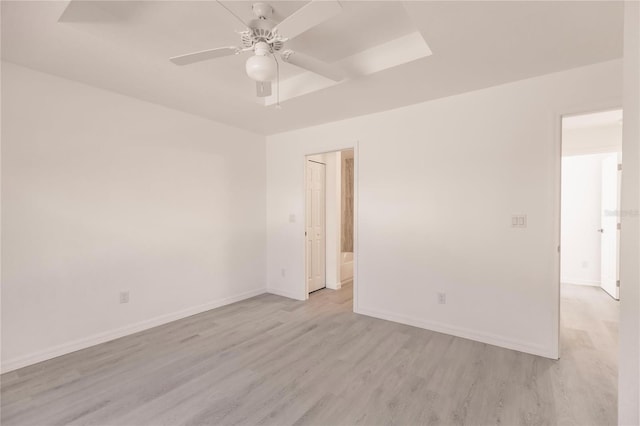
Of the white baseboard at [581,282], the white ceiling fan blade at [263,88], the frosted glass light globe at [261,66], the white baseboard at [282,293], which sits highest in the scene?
the white ceiling fan blade at [263,88]

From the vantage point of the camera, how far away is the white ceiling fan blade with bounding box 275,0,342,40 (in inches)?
54.8

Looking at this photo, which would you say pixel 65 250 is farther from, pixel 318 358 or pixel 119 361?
pixel 318 358

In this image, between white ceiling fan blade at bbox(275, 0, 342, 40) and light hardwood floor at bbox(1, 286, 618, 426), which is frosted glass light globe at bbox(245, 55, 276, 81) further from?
light hardwood floor at bbox(1, 286, 618, 426)

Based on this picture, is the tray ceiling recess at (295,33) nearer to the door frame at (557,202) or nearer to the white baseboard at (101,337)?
the door frame at (557,202)

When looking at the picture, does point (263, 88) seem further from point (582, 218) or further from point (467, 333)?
point (582, 218)

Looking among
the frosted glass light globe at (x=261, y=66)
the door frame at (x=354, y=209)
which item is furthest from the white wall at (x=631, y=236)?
the door frame at (x=354, y=209)

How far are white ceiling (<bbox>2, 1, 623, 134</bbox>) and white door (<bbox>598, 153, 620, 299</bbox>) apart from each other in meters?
2.90

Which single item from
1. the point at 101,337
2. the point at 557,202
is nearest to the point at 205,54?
the point at 101,337

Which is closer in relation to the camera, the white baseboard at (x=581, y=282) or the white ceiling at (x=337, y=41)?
the white ceiling at (x=337, y=41)

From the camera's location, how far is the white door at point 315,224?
4473 mm

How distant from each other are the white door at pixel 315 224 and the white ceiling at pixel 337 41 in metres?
1.67

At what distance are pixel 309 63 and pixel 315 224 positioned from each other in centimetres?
292

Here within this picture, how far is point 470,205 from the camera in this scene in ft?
9.46

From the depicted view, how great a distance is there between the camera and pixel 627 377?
112 cm
